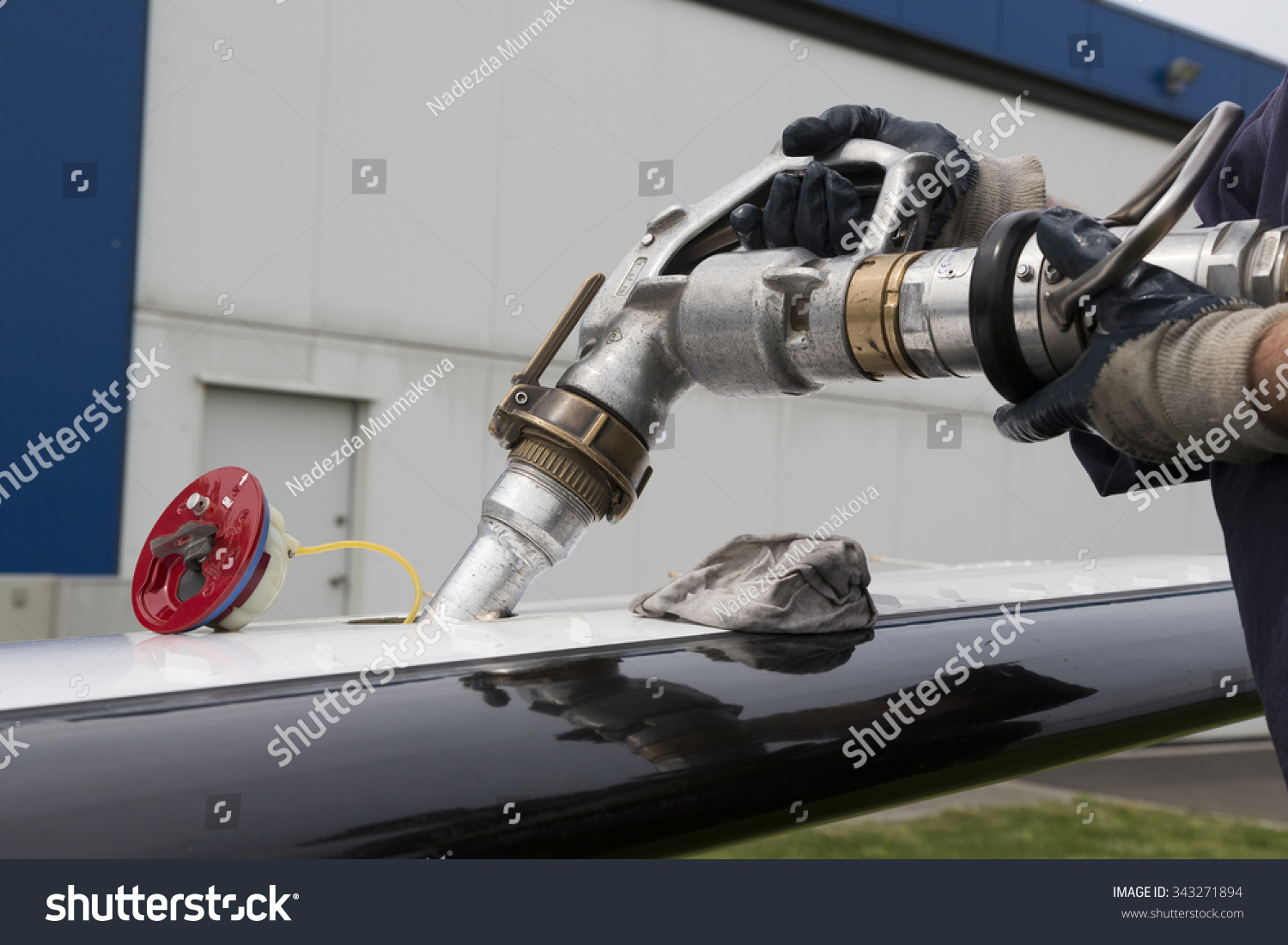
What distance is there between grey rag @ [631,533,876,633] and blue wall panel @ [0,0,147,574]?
2459 millimetres

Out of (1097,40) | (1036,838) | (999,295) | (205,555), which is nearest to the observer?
(999,295)

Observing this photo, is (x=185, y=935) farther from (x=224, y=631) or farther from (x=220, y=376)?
(x=220, y=376)

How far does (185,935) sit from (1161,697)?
110 centimetres

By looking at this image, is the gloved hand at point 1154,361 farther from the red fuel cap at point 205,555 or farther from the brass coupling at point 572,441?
the red fuel cap at point 205,555

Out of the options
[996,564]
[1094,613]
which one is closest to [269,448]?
[996,564]

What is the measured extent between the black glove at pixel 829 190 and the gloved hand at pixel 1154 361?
0.27 meters

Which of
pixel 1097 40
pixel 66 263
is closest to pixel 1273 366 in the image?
pixel 66 263

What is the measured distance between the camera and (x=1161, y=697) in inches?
48.3

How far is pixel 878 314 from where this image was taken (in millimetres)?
862

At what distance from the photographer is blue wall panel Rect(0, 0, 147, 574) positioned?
9.42 ft

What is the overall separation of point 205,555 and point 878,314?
681 mm

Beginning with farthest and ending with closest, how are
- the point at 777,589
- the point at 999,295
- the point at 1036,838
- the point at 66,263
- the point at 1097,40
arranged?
the point at 1097,40, the point at 1036,838, the point at 66,263, the point at 777,589, the point at 999,295

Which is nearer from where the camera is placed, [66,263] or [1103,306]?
[1103,306]

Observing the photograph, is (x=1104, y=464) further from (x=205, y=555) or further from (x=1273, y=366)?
(x=205, y=555)
